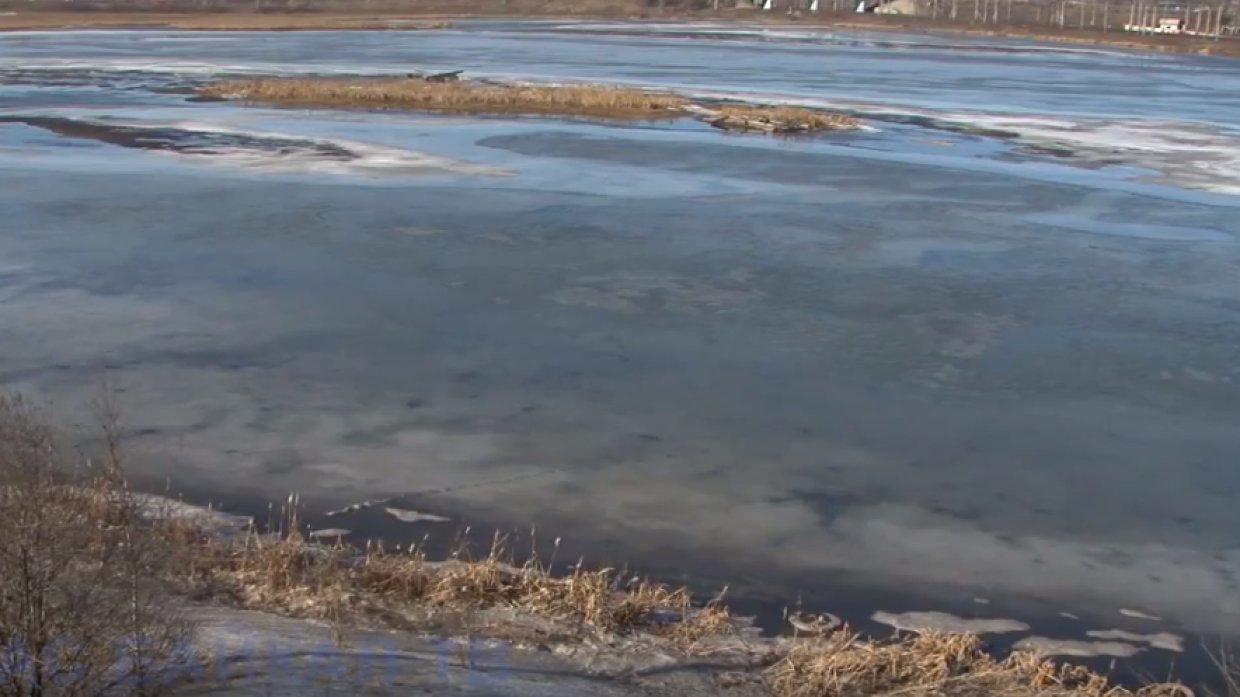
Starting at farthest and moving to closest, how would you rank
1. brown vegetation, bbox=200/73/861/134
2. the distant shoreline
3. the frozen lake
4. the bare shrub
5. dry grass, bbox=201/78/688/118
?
1. the distant shoreline
2. dry grass, bbox=201/78/688/118
3. brown vegetation, bbox=200/73/861/134
4. the frozen lake
5. the bare shrub

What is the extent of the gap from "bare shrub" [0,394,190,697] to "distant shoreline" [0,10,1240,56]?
58055mm

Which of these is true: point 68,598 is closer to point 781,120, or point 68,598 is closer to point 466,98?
point 781,120

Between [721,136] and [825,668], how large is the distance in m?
19.5

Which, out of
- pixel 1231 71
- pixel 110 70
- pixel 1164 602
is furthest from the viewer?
pixel 1231 71

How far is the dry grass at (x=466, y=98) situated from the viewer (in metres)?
28.0

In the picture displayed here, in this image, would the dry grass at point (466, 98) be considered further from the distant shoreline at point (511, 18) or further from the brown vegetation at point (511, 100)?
the distant shoreline at point (511, 18)

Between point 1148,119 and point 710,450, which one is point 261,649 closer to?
point 710,450

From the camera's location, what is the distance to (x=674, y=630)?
588 centimetres

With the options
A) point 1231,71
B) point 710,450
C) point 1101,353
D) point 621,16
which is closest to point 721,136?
point 1101,353

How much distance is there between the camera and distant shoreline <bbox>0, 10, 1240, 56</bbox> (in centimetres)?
6366

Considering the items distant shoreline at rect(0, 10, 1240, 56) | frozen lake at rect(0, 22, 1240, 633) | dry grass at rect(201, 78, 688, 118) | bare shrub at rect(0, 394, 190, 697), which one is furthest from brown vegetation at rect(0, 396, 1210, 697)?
distant shoreline at rect(0, 10, 1240, 56)

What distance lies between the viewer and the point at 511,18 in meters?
82.7

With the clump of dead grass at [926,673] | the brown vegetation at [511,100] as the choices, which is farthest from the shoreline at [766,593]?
the brown vegetation at [511,100]

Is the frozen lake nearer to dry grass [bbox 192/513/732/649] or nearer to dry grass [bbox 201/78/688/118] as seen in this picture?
dry grass [bbox 192/513/732/649]
